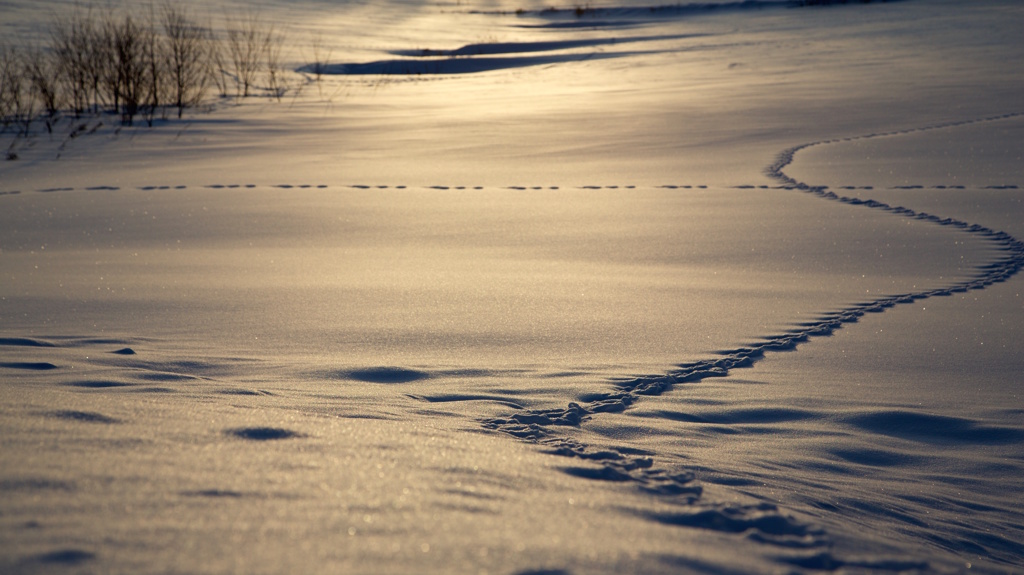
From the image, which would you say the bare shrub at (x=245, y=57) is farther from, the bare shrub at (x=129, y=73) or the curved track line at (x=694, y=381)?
the curved track line at (x=694, y=381)

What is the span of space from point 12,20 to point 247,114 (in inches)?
361

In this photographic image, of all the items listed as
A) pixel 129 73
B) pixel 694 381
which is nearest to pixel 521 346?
pixel 694 381

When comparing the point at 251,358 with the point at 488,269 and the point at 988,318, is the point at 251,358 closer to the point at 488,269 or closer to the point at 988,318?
the point at 488,269

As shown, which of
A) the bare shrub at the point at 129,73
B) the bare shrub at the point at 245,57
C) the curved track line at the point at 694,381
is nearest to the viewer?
the curved track line at the point at 694,381

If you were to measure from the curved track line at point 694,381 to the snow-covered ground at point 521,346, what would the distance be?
12 mm

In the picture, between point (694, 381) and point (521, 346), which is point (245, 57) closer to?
point (521, 346)

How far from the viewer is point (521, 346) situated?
2.58 meters

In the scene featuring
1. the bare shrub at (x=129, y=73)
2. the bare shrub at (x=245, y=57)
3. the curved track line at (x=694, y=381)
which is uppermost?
the bare shrub at (x=245, y=57)

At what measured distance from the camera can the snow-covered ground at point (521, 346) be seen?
3.83ft

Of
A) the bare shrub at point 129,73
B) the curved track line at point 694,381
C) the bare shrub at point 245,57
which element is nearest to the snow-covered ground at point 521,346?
the curved track line at point 694,381

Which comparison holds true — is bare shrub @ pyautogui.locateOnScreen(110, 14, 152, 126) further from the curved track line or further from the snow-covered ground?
the curved track line

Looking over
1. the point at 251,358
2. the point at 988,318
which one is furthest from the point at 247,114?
the point at 988,318

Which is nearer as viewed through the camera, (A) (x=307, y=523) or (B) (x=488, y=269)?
(A) (x=307, y=523)

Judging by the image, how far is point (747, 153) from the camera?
6.06 meters
